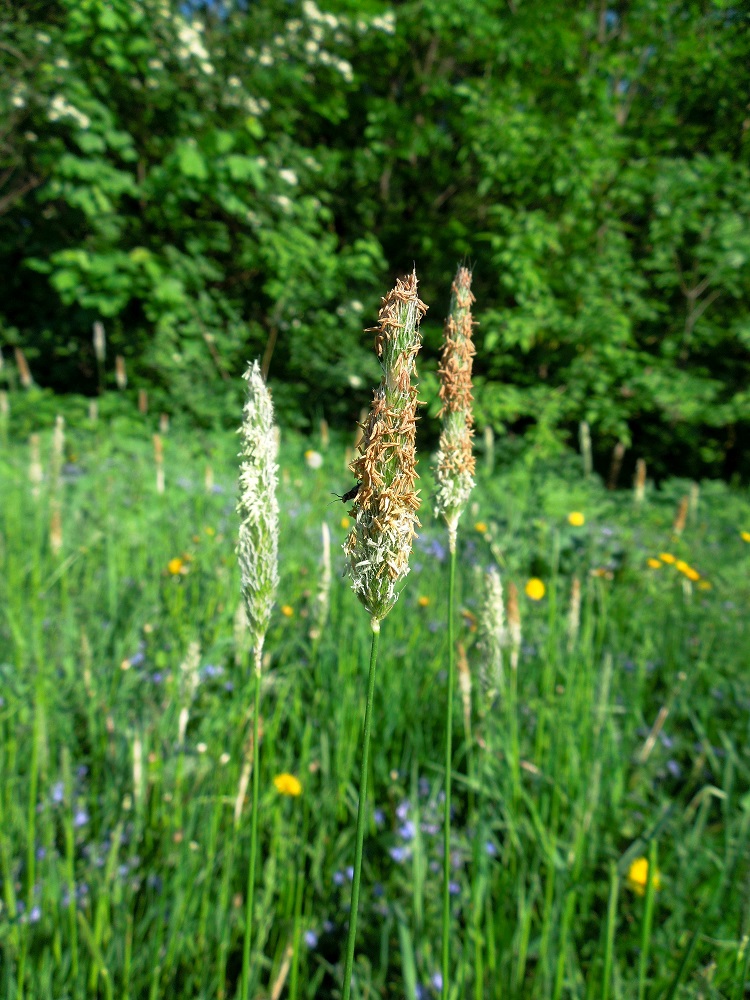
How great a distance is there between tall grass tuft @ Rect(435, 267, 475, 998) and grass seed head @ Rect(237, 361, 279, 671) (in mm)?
188

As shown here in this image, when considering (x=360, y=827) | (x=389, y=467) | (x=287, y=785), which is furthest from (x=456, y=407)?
(x=287, y=785)

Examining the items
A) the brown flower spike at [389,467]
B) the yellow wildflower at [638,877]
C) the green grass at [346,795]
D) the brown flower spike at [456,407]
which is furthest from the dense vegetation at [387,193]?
the brown flower spike at [389,467]

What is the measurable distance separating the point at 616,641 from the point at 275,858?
5.24ft

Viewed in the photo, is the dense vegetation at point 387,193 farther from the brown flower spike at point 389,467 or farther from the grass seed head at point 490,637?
the brown flower spike at point 389,467

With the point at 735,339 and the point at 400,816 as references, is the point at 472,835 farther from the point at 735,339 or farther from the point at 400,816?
the point at 735,339

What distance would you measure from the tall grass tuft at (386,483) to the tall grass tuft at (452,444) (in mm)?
131

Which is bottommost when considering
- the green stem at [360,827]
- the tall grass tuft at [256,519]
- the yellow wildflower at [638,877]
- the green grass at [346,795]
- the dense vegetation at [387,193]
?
the yellow wildflower at [638,877]

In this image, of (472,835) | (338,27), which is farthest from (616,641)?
(338,27)

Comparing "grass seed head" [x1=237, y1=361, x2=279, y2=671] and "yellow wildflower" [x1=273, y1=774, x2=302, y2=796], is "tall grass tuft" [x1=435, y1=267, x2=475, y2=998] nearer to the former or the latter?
"grass seed head" [x1=237, y1=361, x2=279, y2=671]

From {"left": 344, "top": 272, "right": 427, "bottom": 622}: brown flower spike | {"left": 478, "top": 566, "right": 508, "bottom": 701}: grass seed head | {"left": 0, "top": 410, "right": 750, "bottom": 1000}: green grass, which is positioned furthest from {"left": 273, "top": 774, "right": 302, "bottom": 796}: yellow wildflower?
{"left": 344, "top": 272, "right": 427, "bottom": 622}: brown flower spike

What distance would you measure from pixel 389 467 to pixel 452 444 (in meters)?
0.28

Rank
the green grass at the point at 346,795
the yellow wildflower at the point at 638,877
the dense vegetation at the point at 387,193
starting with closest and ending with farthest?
1. the green grass at the point at 346,795
2. the yellow wildflower at the point at 638,877
3. the dense vegetation at the point at 387,193

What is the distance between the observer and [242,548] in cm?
66

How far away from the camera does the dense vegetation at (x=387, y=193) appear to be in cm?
535
